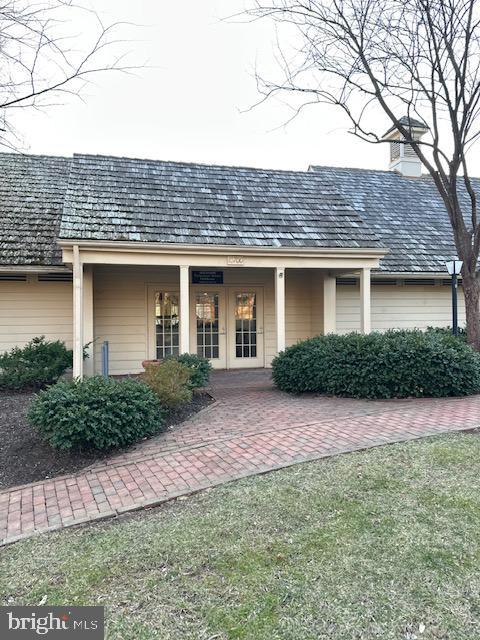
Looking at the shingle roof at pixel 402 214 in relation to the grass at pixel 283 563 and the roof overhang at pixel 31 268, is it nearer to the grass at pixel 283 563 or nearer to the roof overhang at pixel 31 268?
the roof overhang at pixel 31 268

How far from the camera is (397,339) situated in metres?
7.91

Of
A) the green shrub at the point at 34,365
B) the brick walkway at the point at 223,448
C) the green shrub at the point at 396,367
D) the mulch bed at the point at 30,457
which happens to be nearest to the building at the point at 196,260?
the green shrub at the point at 34,365

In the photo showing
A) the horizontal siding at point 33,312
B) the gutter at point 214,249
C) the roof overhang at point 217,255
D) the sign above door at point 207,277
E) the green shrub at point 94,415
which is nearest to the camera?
the green shrub at point 94,415

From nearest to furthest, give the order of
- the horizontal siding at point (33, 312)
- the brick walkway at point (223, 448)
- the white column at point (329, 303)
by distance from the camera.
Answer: the brick walkway at point (223, 448), the horizontal siding at point (33, 312), the white column at point (329, 303)

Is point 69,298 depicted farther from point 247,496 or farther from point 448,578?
point 448,578

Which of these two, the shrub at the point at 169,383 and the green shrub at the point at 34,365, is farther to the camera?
the green shrub at the point at 34,365

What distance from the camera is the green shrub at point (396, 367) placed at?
7.62 meters

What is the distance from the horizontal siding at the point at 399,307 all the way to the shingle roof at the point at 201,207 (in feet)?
7.78

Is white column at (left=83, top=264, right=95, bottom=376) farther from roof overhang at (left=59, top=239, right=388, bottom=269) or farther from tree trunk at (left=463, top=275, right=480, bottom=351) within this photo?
tree trunk at (left=463, top=275, right=480, bottom=351)

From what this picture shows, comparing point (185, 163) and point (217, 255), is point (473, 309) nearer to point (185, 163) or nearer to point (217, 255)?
point (217, 255)

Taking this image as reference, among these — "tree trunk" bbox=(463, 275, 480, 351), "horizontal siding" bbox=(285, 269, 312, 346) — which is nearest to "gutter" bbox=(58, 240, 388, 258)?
"tree trunk" bbox=(463, 275, 480, 351)

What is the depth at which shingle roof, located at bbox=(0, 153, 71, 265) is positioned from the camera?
984cm

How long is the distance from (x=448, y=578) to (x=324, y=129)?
9.86 meters

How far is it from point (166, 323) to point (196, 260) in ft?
9.59
